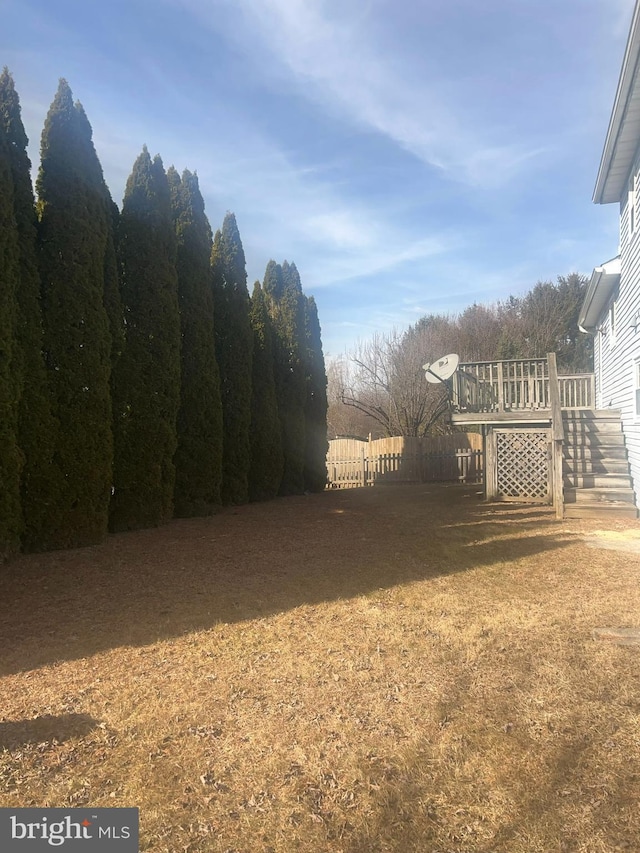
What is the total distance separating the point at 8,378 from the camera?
6.43 meters

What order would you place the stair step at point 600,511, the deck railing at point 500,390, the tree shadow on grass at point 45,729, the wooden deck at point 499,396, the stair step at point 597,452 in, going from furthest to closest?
the deck railing at point 500,390 < the wooden deck at point 499,396 < the stair step at point 597,452 < the stair step at point 600,511 < the tree shadow on grass at point 45,729

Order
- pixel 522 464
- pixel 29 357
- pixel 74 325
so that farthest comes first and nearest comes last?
pixel 522 464 → pixel 74 325 → pixel 29 357

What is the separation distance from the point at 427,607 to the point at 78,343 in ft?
18.5

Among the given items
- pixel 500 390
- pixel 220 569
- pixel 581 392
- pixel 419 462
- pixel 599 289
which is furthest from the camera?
pixel 419 462

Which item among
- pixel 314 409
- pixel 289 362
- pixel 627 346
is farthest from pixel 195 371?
pixel 627 346

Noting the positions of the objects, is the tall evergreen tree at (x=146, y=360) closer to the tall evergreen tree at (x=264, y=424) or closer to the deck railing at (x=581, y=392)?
the tall evergreen tree at (x=264, y=424)

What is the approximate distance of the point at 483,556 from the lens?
6.69 metres

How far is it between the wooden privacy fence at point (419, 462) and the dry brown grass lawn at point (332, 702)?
1304cm

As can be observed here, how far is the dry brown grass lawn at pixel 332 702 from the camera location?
2.12m

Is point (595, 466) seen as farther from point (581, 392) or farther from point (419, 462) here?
point (419, 462)

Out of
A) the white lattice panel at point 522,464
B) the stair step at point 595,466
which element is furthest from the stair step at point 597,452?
the white lattice panel at point 522,464

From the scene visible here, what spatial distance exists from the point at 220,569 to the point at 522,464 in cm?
771

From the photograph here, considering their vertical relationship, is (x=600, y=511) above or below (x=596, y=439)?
below

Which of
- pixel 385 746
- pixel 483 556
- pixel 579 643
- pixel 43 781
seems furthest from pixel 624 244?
pixel 43 781
